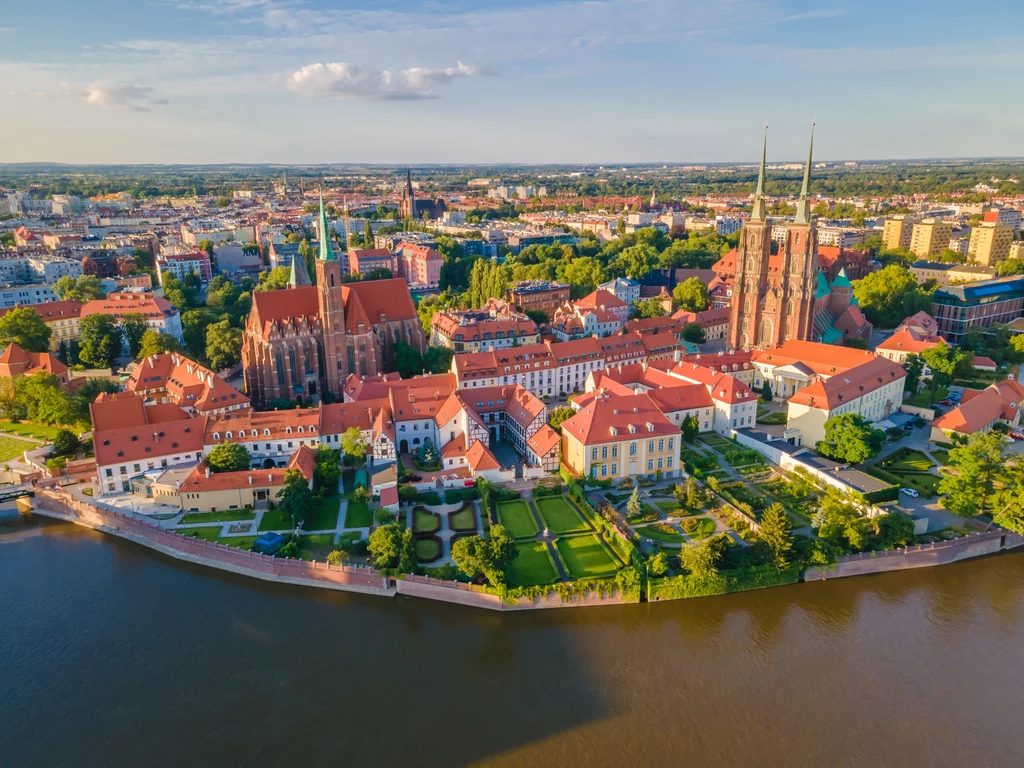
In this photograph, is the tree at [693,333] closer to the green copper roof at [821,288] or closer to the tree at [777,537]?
the green copper roof at [821,288]

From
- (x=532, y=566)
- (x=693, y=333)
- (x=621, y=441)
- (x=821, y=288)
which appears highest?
(x=821, y=288)

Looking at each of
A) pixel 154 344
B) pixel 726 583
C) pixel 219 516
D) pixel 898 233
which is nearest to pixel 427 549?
pixel 219 516

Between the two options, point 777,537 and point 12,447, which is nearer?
point 777,537

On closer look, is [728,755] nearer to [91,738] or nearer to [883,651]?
[883,651]

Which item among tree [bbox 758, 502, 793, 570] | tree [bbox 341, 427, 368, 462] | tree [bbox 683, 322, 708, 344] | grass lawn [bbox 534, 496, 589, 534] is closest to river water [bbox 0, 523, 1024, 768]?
tree [bbox 758, 502, 793, 570]

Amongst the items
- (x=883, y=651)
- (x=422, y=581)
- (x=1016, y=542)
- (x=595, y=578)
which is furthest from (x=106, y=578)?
(x=1016, y=542)

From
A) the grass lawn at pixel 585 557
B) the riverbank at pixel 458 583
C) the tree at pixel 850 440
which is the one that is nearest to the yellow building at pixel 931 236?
the tree at pixel 850 440

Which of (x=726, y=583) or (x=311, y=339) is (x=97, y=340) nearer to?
(x=311, y=339)

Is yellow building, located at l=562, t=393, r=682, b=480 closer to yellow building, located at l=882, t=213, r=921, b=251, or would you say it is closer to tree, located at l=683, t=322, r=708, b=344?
tree, located at l=683, t=322, r=708, b=344
